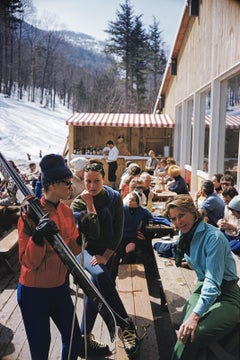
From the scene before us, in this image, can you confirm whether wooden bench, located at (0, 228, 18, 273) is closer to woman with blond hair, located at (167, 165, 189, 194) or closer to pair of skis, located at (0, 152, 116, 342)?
pair of skis, located at (0, 152, 116, 342)

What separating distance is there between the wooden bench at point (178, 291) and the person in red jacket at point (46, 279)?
2.33 feet

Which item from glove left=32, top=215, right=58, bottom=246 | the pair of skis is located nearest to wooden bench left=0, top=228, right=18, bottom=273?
the pair of skis

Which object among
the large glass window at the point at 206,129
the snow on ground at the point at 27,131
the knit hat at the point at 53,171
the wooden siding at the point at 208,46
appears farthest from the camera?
the snow on ground at the point at 27,131

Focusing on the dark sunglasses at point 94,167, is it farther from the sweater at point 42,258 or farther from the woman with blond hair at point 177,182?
the woman with blond hair at point 177,182

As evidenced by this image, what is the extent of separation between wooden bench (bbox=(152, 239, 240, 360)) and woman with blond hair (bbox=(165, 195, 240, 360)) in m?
0.07

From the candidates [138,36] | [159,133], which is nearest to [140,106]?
[138,36]

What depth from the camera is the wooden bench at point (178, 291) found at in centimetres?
219

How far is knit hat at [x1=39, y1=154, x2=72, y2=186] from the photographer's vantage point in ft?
7.56

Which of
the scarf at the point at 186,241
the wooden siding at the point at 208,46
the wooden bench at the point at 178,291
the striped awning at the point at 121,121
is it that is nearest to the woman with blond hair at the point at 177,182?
the wooden siding at the point at 208,46

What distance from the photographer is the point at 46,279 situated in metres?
2.25

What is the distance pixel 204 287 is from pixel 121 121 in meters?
12.5

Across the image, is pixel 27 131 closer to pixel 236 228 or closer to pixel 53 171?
pixel 236 228

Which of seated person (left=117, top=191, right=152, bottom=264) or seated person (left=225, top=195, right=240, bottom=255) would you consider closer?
seated person (left=225, top=195, right=240, bottom=255)

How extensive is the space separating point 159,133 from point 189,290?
1303cm
